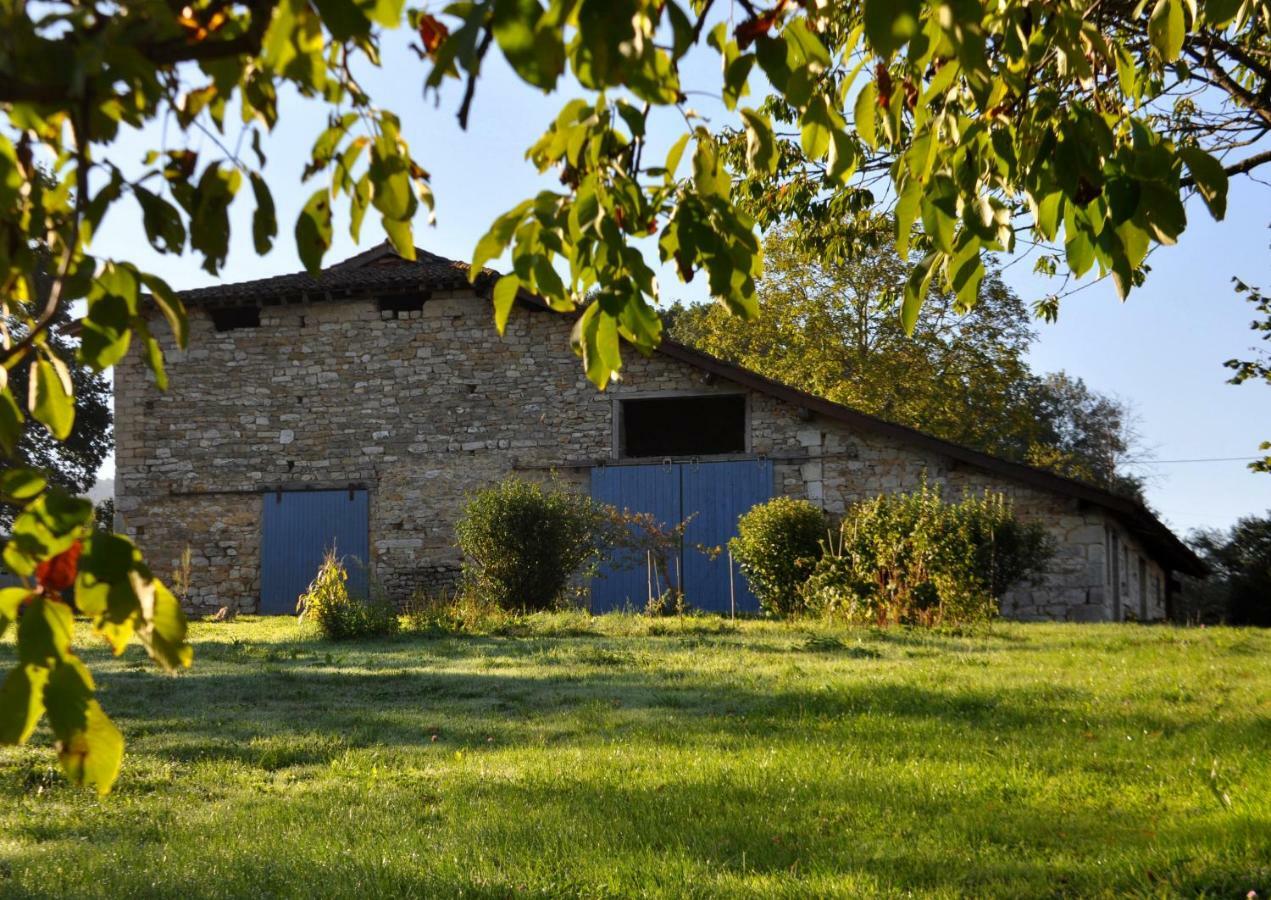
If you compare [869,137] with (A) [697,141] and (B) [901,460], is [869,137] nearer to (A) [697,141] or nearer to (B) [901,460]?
(A) [697,141]

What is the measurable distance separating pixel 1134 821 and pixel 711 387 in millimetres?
13044

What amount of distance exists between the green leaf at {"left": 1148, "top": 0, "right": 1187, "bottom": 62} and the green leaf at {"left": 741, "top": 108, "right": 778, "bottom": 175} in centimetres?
105

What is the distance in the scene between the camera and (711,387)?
17.5 meters

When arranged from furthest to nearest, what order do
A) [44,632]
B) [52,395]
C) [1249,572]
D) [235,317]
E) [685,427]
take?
[685,427]
[1249,572]
[235,317]
[52,395]
[44,632]

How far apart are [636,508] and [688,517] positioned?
1018mm

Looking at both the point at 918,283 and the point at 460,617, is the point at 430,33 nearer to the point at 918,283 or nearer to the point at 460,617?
the point at 918,283

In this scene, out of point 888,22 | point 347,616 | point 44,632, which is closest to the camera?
point 44,632

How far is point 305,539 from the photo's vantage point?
18.4 meters

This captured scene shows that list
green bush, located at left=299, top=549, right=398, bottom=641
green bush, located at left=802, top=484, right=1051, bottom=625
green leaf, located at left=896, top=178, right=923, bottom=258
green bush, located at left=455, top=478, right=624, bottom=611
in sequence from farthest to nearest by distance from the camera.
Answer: green bush, located at left=455, top=478, right=624, bottom=611, green bush, located at left=299, top=549, right=398, bottom=641, green bush, located at left=802, top=484, right=1051, bottom=625, green leaf, located at left=896, top=178, right=923, bottom=258

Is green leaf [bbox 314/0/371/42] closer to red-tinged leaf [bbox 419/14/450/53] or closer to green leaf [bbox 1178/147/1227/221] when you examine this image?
red-tinged leaf [bbox 419/14/450/53]

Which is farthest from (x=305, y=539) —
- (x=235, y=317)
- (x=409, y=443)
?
(x=235, y=317)

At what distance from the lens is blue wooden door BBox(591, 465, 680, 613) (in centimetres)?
1708

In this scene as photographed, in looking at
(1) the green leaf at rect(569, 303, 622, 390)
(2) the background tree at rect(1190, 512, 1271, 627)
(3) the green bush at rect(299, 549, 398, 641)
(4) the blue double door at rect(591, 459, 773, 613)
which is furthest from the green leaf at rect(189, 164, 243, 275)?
(2) the background tree at rect(1190, 512, 1271, 627)

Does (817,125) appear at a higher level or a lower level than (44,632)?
higher
